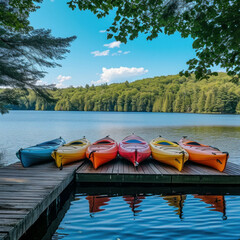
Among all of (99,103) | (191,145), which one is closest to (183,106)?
(99,103)

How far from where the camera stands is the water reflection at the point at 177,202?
6203 millimetres

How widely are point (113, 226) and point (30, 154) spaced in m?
5.09

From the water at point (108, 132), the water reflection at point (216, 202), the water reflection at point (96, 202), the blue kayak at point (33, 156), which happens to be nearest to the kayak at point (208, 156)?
the water reflection at point (216, 202)

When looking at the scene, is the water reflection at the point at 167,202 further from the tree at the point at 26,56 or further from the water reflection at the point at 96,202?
the tree at the point at 26,56

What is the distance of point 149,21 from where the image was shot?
5336 millimetres

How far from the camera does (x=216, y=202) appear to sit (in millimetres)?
6875

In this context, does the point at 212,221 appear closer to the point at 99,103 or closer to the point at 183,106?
the point at 183,106

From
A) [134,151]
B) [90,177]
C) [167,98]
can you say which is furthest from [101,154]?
[167,98]

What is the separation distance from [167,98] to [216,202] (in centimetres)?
11010

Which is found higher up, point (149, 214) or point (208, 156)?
point (208, 156)

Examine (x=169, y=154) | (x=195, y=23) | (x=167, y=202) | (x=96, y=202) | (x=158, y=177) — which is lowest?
(x=96, y=202)

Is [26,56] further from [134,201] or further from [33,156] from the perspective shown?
[134,201]

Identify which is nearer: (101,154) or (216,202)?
(216,202)

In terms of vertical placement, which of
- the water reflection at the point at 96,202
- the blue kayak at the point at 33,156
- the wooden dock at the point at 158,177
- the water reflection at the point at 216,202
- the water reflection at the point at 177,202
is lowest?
the water reflection at the point at 96,202
